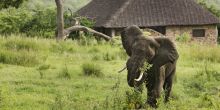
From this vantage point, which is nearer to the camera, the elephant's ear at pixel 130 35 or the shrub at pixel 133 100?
the shrub at pixel 133 100

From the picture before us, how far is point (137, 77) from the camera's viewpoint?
8.97 meters

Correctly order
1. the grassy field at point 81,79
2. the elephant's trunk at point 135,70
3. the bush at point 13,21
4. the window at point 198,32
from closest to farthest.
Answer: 1. the elephant's trunk at point 135,70
2. the grassy field at point 81,79
3. the bush at point 13,21
4. the window at point 198,32

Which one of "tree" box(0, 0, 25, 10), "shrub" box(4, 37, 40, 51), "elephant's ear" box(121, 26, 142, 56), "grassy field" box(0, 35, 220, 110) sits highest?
"tree" box(0, 0, 25, 10)

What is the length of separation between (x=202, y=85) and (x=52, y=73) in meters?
4.24

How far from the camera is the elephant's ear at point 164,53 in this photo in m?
9.64

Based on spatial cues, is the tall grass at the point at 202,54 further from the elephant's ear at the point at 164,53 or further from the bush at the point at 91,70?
the elephant's ear at the point at 164,53

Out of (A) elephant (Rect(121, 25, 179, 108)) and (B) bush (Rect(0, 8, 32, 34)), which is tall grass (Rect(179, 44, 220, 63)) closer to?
(A) elephant (Rect(121, 25, 179, 108))

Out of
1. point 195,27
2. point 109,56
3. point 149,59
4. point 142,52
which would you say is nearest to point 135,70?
point 142,52

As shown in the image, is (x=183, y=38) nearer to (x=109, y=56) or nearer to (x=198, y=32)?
(x=198, y=32)

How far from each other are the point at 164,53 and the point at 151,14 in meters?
24.2

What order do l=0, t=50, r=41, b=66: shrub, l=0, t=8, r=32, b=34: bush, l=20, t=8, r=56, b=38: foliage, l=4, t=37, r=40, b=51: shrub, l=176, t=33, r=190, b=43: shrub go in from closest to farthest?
1. l=0, t=50, r=41, b=66: shrub
2. l=4, t=37, r=40, b=51: shrub
3. l=20, t=8, r=56, b=38: foliage
4. l=0, t=8, r=32, b=34: bush
5. l=176, t=33, r=190, b=43: shrub

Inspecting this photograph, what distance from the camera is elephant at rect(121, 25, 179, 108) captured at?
29.4ft

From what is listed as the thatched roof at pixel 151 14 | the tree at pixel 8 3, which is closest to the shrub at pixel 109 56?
the tree at pixel 8 3

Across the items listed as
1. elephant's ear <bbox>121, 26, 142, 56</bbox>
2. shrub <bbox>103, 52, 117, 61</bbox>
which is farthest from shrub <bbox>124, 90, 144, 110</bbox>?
shrub <bbox>103, 52, 117, 61</bbox>
